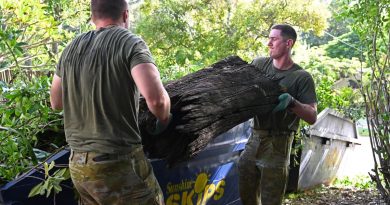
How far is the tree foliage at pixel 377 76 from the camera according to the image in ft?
15.8

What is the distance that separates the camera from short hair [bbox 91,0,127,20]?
2.61 metres

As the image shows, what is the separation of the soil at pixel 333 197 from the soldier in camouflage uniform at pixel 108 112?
4182 mm

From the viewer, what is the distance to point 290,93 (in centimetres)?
432

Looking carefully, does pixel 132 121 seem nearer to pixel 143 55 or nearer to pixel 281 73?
pixel 143 55

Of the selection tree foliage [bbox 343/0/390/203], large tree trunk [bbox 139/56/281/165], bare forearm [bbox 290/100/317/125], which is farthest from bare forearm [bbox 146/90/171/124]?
tree foliage [bbox 343/0/390/203]

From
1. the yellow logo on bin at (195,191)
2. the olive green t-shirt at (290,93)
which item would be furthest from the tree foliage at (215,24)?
the yellow logo on bin at (195,191)

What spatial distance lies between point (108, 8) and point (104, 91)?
470 millimetres

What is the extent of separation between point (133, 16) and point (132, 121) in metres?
15.9

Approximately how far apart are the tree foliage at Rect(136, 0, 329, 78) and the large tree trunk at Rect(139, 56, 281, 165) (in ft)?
26.2

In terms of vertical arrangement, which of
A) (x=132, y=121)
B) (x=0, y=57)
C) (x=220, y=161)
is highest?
(x=0, y=57)

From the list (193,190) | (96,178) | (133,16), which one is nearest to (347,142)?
(193,190)

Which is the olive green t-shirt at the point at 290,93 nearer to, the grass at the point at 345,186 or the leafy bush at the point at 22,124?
the leafy bush at the point at 22,124

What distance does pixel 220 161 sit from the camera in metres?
4.45

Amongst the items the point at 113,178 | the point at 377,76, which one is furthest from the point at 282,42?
the point at 113,178
